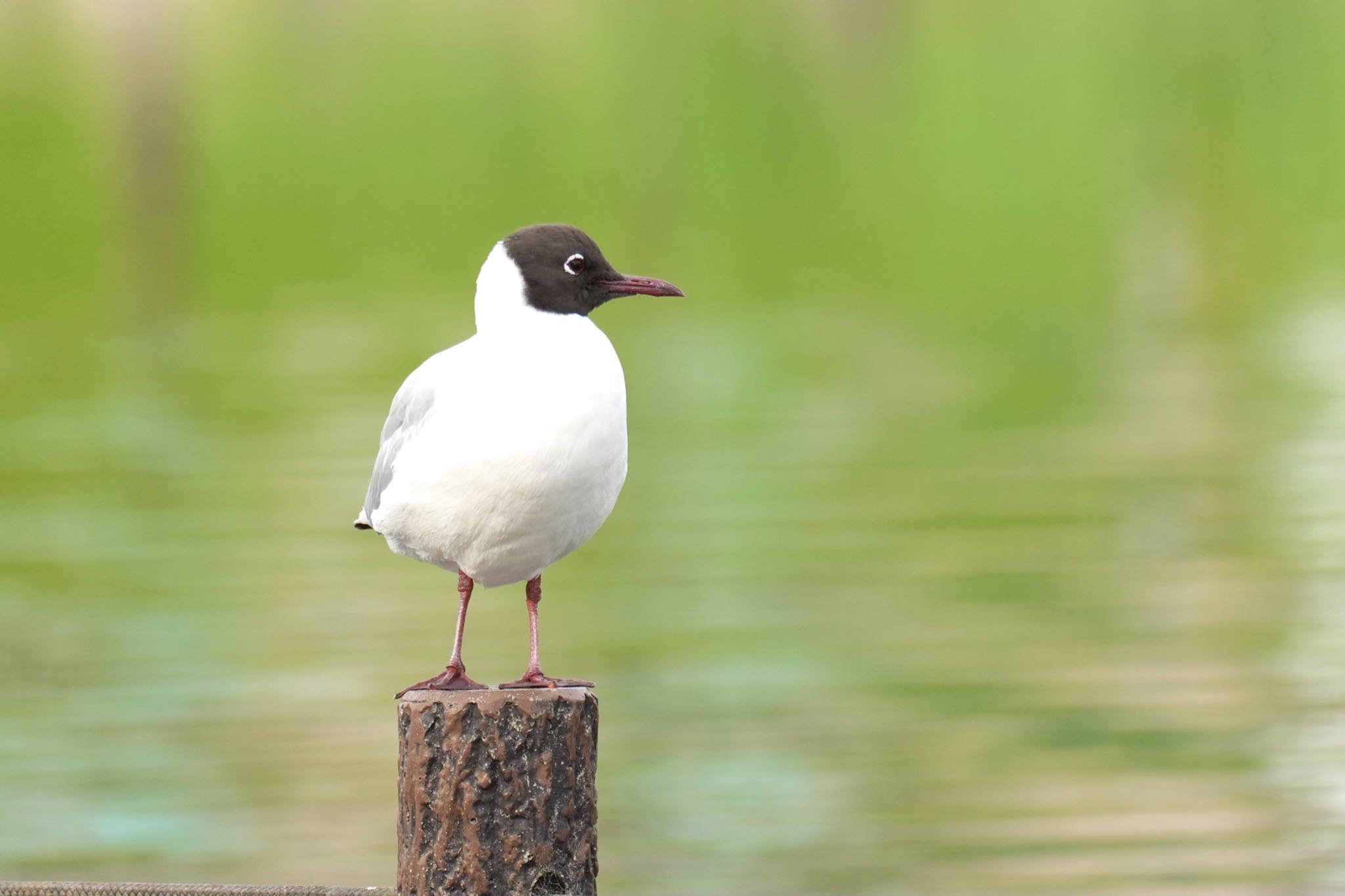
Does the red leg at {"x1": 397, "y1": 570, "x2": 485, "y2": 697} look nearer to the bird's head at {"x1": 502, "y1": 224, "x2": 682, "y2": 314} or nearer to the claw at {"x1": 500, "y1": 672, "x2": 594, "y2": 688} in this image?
the claw at {"x1": 500, "y1": 672, "x2": 594, "y2": 688}

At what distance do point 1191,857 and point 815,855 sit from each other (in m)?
1.31

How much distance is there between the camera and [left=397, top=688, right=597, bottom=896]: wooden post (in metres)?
3.59

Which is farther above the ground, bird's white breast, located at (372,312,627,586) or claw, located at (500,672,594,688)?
bird's white breast, located at (372,312,627,586)

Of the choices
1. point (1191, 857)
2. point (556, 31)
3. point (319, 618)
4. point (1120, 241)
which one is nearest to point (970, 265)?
point (1120, 241)

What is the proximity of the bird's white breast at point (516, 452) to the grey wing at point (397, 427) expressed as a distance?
26 mm

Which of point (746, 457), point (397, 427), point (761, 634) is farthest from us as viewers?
point (746, 457)

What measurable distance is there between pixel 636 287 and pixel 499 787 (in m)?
1.00

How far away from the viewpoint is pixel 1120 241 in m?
14.5

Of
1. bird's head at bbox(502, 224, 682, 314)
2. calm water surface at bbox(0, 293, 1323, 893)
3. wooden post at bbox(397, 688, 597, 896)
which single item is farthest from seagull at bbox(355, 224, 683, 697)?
calm water surface at bbox(0, 293, 1323, 893)

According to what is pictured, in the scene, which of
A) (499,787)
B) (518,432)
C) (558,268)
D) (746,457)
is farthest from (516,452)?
(746,457)

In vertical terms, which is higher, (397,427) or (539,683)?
(397,427)

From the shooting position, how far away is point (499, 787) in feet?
11.8

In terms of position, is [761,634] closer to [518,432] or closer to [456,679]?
[456,679]

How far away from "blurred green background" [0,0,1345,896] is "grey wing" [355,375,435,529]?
2852 mm
